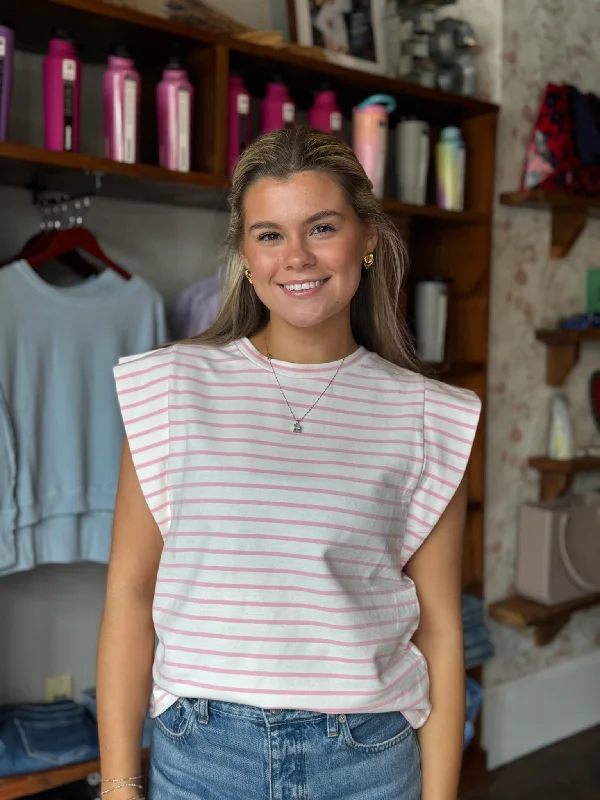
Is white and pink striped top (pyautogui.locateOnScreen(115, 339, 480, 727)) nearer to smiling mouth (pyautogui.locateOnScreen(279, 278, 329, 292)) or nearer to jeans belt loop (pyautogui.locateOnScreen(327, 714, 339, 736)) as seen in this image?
jeans belt loop (pyautogui.locateOnScreen(327, 714, 339, 736))

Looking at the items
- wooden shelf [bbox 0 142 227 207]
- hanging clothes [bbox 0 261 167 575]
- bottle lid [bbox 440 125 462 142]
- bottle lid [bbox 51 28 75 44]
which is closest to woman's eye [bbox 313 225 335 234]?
wooden shelf [bbox 0 142 227 207]

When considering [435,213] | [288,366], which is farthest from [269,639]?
[435,213]

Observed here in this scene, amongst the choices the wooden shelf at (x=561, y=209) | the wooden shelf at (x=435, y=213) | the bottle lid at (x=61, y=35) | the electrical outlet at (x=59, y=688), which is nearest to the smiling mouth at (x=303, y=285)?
the bottle lid at (x=61, y=35)

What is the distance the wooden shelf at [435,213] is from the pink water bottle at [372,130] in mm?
68

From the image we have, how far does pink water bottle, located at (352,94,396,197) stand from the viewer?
2.23m

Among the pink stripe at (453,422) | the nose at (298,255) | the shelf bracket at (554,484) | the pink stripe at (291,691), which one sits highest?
the nose at (298,255)

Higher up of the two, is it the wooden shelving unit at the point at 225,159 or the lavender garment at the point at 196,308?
the wooden shelving unit at the point at 225,159

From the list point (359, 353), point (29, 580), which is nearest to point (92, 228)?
point (29, 580)

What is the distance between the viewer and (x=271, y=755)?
3.25 ft

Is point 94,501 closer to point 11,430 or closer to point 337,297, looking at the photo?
point 11,430

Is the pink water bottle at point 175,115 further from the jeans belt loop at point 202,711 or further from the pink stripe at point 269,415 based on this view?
the jeans belt loop at point 202,711

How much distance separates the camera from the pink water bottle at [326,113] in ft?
7.20

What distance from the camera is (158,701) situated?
1071mm

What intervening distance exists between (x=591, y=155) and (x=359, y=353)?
1891mm
